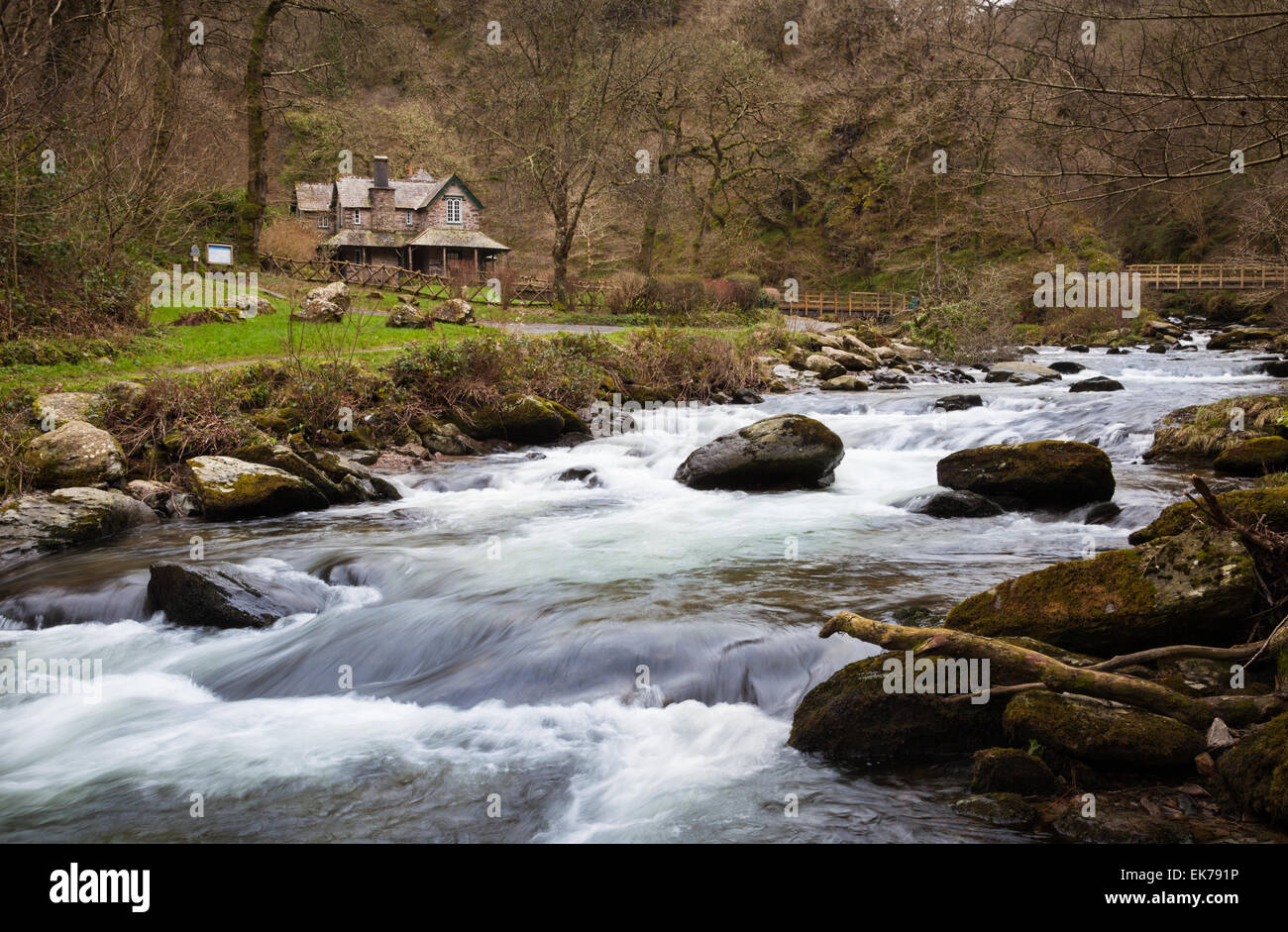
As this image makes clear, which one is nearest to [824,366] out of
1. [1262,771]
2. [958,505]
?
[958,505]

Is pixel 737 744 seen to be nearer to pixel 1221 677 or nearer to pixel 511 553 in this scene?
pixel 1221 677

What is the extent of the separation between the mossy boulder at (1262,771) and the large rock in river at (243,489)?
10.1 meters

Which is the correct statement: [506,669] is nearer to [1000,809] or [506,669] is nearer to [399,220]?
[1000,809]

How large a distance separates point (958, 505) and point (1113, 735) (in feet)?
21.4

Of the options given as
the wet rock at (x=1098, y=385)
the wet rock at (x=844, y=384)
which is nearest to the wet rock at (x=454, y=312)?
the wet rock at (x=844, y=384)

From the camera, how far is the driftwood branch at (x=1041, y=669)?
452 cm

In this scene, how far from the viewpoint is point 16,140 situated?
15672mm

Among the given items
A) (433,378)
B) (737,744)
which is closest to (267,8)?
(433,378)

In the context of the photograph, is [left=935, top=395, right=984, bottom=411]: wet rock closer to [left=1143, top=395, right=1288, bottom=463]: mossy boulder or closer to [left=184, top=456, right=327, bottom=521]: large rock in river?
[left=1143, top=395, right=1288, bottom=463]: mossy boulder

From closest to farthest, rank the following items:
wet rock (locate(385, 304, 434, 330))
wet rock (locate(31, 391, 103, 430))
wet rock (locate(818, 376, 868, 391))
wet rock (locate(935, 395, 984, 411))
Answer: wet rock (locate(31, 391, 103, 430))
wet rock (locate(935, 395, 984, 411))
wet rock (locate(385, 304, 434, 330))
wet rock (locate(818, 376, 868, 391))

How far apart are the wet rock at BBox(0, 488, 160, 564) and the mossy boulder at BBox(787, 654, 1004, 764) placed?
26.9 ft

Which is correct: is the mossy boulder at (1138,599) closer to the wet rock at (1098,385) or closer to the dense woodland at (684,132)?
the dense woodland at (684,132)

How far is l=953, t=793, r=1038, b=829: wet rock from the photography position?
14.1 ft

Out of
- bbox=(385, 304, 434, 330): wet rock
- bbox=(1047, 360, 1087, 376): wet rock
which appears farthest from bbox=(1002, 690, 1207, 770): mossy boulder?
bbox=(1047, 360, 1087, 376): wet rock
